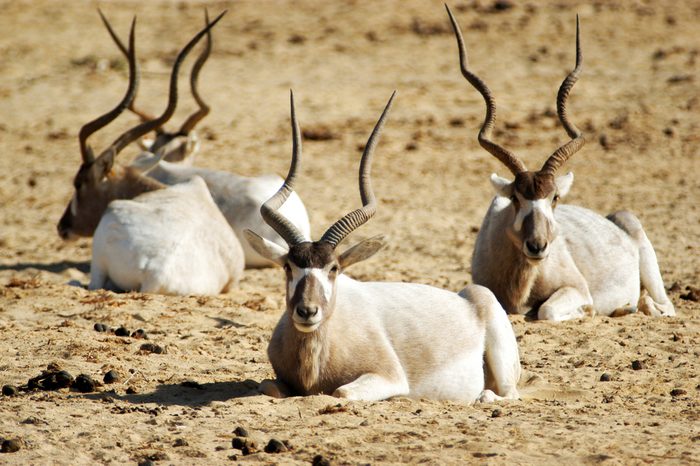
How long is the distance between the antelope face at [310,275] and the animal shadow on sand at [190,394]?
55cm

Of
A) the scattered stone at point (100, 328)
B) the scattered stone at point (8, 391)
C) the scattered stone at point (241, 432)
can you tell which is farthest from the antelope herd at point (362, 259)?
the scattered stone at point (8, 391)

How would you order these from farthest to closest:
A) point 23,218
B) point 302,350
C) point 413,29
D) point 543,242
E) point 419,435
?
point 413,29
point 23,218
point 543,242
point 302,350
point 419,435

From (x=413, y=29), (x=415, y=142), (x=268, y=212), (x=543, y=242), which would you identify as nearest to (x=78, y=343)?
(x=268, y=212)

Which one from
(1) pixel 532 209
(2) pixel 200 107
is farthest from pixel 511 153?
(2) pixel 200 107

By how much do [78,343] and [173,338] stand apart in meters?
0.72

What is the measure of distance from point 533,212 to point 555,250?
1003 millimetres

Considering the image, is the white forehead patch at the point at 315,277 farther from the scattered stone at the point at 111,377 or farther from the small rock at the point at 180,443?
the scattered stone at the point at 111,377

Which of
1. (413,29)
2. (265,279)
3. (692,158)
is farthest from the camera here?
(413,29)

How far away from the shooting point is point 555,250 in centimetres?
970

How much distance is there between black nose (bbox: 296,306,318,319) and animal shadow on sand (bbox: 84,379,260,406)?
0.65 m

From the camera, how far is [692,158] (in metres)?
15.8

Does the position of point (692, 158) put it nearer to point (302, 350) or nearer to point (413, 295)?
point (413, 295)

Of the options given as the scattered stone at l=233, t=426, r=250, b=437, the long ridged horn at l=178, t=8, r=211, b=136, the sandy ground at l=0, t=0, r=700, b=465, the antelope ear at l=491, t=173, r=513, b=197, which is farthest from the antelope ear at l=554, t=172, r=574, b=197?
the long ridged horn at l=178, t=8, r=211, b=136

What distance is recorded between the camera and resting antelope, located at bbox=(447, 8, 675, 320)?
8.91 meters
